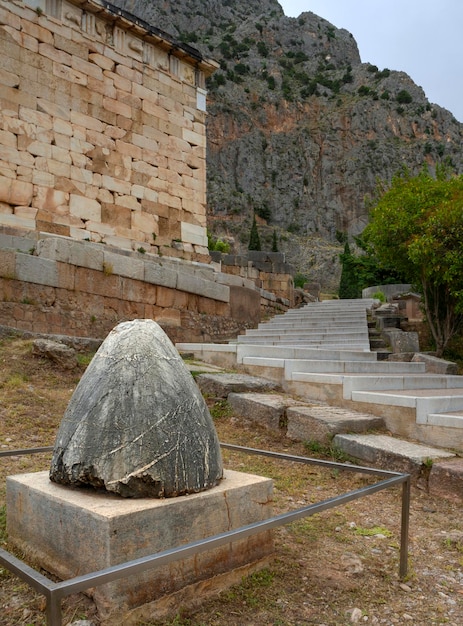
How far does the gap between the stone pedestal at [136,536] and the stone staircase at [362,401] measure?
2.16 metres

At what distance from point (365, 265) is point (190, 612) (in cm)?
2646

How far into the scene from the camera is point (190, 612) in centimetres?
218

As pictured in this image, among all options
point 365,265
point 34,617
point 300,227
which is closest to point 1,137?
point 34,617

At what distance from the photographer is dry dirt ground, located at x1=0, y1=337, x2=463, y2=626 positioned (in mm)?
2211

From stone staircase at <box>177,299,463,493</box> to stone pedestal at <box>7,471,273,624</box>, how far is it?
216 cm

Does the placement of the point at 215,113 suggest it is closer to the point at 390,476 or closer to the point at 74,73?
the point at 74,73

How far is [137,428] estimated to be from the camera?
2.29 metres

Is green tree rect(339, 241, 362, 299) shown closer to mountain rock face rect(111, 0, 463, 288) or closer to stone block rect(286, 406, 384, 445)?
mountain rock face rect(111, 0, 463, 288)

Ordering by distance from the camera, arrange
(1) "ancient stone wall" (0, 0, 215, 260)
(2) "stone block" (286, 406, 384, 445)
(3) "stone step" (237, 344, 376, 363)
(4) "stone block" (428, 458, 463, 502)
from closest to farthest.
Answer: (4) "stone block" (428, 458, 463, 502) < (2) "stone block" (286, 406, 384, 445) < (3) "stone step" (237, 344, 376, 363) < (1) "ancient stone wall" (0, 0, 215, 260)

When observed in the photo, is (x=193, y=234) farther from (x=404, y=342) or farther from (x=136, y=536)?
(x=136, y=536)

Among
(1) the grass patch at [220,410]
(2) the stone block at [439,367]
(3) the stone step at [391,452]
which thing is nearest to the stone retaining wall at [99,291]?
(1) the grass patch at [220,410]

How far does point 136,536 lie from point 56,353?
461 centimetres

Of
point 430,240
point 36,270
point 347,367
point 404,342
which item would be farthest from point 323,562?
point 430,240

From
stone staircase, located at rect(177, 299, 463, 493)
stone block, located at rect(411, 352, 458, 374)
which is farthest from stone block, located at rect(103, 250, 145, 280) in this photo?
stone block, located at rect(411, 352, 458, 374)
